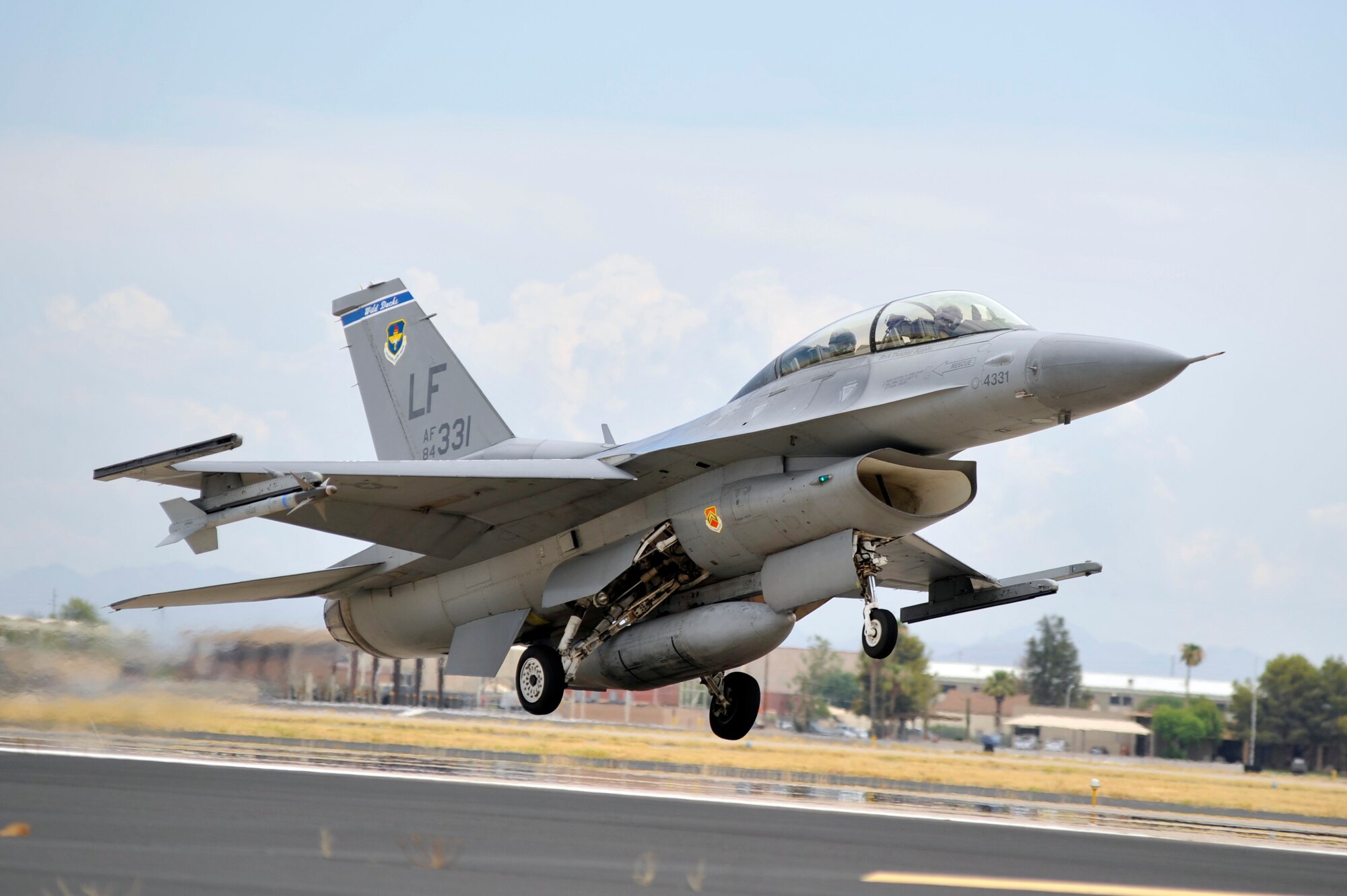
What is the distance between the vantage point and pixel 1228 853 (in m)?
12.3

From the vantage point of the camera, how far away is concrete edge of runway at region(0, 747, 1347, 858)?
1422 cm

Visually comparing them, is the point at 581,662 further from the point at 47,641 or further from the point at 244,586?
the point at 47,641

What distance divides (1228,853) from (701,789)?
6727mm

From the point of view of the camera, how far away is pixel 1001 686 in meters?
89.3

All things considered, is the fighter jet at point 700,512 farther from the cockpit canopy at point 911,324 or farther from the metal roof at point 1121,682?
the metal roof at point 1121,682

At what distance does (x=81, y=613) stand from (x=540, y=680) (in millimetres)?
8145

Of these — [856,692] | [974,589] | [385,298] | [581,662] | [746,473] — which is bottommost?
[856,692]

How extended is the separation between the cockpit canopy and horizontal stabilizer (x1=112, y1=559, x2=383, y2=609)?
6.39m

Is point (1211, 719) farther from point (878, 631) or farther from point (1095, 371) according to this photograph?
point (1095, 371)

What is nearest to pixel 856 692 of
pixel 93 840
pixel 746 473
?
pixel 746 473

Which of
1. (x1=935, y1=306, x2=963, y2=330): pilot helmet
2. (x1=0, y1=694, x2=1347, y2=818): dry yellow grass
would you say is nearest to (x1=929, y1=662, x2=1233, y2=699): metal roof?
(x1=0, y1=694, x2=1347, y2=818): dry yellow grass

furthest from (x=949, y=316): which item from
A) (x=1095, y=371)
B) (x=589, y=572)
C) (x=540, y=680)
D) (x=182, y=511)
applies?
(x=182, y=511)

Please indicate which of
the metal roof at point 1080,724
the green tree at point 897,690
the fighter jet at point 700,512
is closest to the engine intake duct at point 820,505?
the fighter jet at point 700,512

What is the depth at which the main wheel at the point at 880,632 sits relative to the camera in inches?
484
